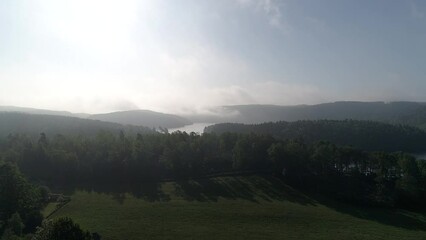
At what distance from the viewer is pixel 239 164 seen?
362 ft

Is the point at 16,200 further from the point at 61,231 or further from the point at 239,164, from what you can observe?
the point at 239,164

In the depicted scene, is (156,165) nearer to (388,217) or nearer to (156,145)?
(156,145)

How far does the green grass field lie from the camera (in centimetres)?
5883

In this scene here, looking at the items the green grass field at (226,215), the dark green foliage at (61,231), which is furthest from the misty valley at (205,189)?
the green grass field at (226,215)

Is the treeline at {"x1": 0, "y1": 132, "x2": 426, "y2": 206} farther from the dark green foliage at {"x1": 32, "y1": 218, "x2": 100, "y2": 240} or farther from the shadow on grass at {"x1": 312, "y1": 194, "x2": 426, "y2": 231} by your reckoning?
the dark green foliage at {"x1": 32, "y1": 218, "x2": 100, "y2": 240}

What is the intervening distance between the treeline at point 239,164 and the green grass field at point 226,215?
1076 cm

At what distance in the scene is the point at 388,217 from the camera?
76.4 meters

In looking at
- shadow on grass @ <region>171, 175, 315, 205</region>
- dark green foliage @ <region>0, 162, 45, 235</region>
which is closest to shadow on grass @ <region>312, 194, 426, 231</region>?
shadow on grass @ <region>171, 175, 315, 205</region>

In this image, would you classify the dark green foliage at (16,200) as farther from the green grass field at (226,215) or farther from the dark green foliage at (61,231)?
the dark green foliage at (61,231)

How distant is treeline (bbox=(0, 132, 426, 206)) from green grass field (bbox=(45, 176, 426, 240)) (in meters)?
10.8

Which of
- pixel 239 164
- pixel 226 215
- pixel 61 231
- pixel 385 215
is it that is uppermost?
pixel 61 231

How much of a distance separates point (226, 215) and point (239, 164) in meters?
42.7

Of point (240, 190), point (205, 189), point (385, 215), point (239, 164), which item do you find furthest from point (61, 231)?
point (239, 164)

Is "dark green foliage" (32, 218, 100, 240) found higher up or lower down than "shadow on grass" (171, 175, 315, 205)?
higher up
